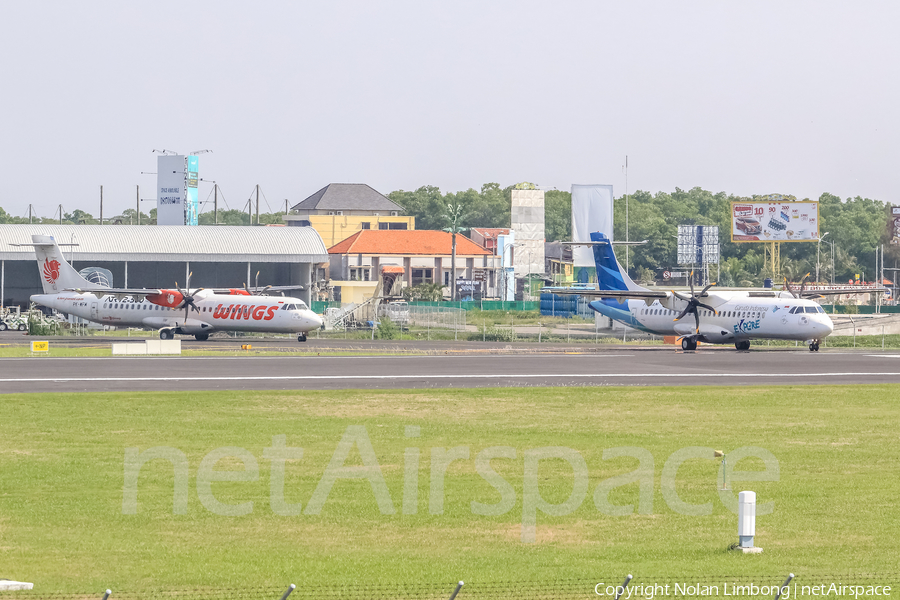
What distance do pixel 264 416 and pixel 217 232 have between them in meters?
64.5

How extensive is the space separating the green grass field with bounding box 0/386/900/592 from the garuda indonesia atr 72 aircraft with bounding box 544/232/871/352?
21.2 metres

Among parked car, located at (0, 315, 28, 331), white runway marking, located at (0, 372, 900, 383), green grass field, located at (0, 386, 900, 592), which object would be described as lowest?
green grass field, located at (0, 386, 900, 592)

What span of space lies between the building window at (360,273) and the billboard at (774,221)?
4073 centimetres

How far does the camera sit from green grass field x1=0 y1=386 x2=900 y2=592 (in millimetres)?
11961

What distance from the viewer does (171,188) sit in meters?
108

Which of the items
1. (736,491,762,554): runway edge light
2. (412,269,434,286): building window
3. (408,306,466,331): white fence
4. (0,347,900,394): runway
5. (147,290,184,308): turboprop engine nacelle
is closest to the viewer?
(736,491,762,554): runway edge light

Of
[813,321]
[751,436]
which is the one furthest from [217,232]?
[751,436]

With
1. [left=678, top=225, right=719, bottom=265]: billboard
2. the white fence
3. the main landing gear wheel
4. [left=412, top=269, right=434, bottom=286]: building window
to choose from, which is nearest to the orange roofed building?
[left=412, top=269, right=434, bottom=286]: building window

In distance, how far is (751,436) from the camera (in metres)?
22.8

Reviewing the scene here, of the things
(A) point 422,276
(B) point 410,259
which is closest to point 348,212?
(A) point 422,276

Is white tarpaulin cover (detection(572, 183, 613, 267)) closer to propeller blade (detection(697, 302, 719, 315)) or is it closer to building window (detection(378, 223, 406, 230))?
building window (detection(378, 223, 406, 230))

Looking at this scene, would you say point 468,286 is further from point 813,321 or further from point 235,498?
point 235,498

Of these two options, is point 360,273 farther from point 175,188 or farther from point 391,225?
point 391,225

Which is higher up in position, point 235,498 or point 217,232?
point 217,232
